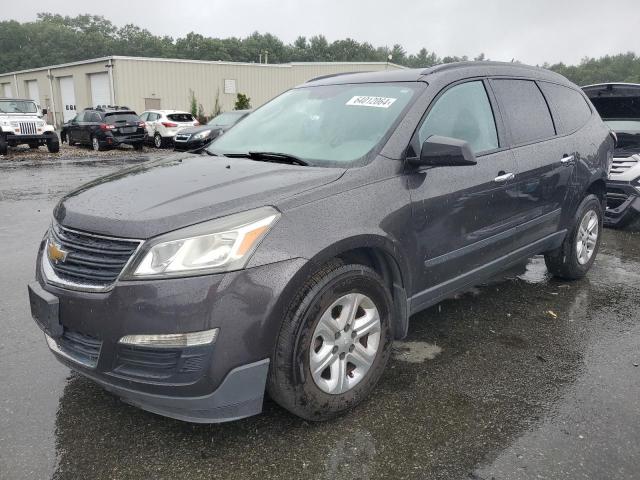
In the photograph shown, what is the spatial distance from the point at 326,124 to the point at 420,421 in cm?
179

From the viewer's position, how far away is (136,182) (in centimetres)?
277

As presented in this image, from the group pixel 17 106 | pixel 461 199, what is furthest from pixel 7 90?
pixel 461 199

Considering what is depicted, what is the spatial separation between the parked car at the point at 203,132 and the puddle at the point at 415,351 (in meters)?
15.2

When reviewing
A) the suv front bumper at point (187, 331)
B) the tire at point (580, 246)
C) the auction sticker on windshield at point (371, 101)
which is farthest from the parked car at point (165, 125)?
the suv front bumper at point (187, 331)

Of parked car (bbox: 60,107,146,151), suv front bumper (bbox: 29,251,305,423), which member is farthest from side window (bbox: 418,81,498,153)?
parked car (bbox: 60,107,146,151)

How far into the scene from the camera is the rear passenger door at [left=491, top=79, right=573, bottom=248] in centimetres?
368

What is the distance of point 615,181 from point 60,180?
406 inches

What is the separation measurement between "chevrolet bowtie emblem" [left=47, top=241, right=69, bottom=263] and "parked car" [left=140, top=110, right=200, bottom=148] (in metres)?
19.6

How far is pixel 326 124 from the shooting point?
10.7 ft

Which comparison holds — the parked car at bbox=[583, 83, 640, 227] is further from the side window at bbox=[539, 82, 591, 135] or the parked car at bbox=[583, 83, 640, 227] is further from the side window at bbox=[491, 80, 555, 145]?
the side window at bbox=[491, 80, 555, 145]

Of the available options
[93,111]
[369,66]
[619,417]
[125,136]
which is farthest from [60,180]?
[369,66]

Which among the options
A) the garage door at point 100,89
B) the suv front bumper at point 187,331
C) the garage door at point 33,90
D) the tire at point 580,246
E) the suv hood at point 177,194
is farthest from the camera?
the garage door at point 33,90

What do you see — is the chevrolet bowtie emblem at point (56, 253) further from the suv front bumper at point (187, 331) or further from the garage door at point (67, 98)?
the garage door at point (67, 98)

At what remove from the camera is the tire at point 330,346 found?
2.32 m
